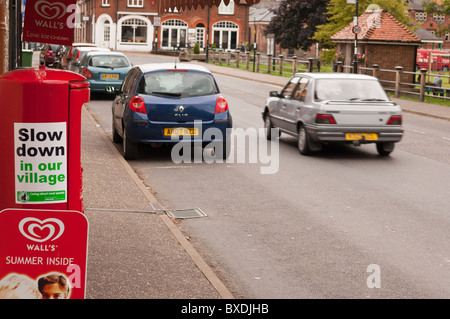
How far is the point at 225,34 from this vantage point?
301 ft

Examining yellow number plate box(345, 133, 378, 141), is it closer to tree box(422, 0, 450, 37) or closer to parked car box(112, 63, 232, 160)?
parked car box(112, 63, 232, 160)

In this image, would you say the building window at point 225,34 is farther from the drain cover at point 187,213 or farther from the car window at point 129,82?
the drain cover at point 187,213

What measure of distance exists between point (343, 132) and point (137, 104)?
368cm

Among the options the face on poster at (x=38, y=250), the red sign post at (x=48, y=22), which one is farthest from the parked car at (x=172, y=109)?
the face on poster at (x=38, y=250)

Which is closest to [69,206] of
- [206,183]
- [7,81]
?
[7,81]

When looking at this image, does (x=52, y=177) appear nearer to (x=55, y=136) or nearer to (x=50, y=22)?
(x=55, y=136)

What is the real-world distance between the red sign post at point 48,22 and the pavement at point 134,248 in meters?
1.96

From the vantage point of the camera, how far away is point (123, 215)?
8.92 meters

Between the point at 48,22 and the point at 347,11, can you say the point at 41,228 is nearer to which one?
the point at 48,22

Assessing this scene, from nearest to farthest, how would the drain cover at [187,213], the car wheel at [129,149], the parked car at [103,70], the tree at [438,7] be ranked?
the drain cover at [187,213]
the car wheel at [129,149]
the parked car at [103,70]
the tree at [438,7]

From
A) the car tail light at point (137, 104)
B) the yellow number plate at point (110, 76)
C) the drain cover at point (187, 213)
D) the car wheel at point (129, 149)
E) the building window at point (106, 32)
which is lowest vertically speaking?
the drain cover at point (187, 213)

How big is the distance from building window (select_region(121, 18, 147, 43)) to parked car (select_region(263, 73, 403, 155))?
74497 millimetres

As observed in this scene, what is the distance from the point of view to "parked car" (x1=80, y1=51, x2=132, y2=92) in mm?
25469

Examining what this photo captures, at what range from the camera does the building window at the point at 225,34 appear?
91.4 meters
